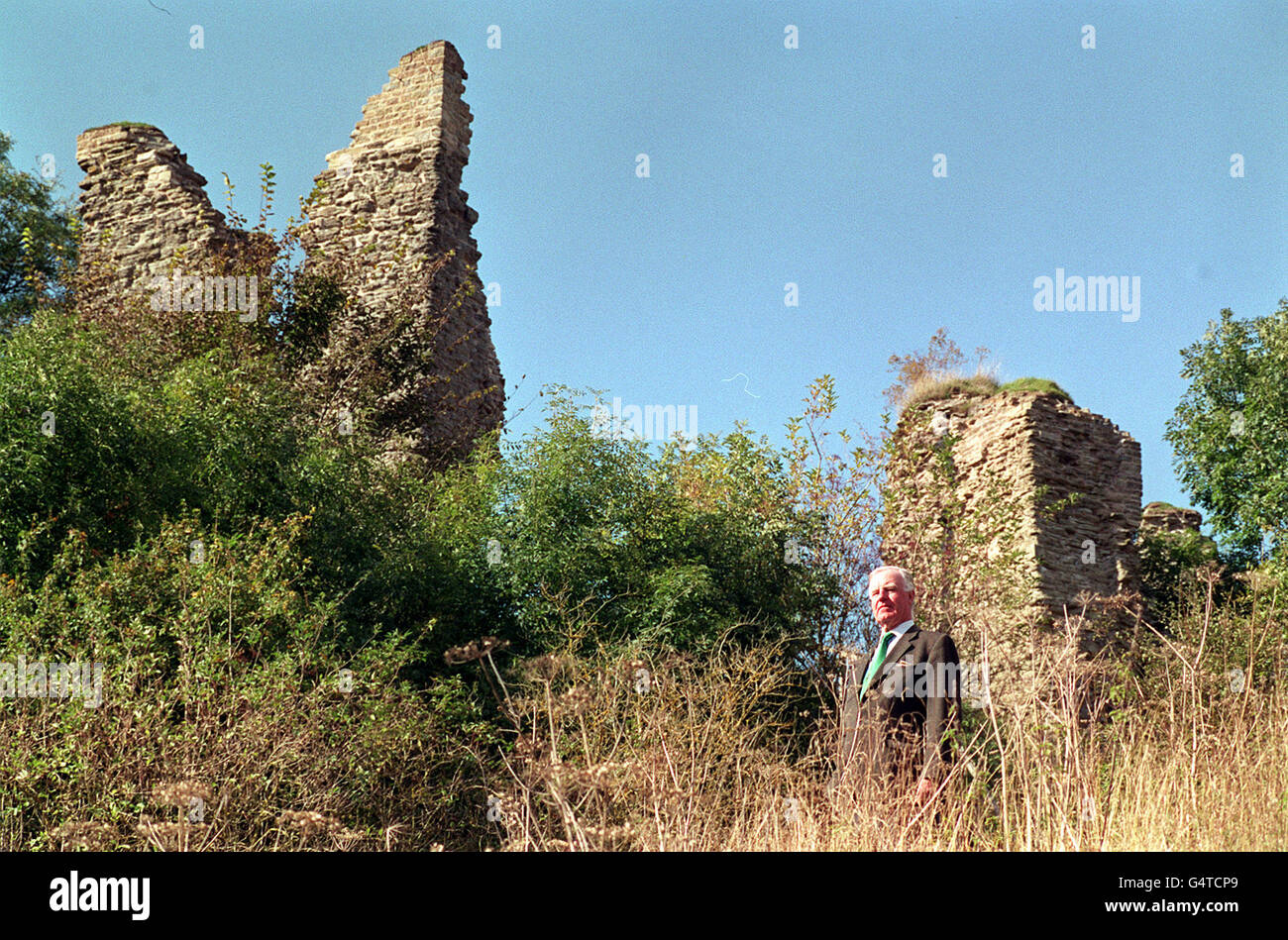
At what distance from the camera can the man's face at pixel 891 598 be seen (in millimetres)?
5672

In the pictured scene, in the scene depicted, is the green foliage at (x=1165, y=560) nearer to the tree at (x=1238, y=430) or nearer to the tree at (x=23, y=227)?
the tree at (x=1238, y=430)

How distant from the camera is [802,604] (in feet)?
32.6

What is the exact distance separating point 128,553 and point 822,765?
16.5 ft

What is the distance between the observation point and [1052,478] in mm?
13898

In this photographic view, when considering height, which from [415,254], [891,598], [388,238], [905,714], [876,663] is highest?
[388,238]

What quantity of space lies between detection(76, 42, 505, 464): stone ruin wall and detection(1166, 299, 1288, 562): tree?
12.9 m

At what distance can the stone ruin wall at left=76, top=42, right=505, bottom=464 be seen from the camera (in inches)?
514

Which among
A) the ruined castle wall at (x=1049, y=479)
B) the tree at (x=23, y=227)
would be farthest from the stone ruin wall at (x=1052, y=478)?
the tree at (x=23, y=227)

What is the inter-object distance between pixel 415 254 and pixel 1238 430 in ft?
48.8

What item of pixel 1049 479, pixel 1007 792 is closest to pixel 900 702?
pixel 1007 792

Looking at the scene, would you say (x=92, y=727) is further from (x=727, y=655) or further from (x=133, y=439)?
(x=727, y=655)

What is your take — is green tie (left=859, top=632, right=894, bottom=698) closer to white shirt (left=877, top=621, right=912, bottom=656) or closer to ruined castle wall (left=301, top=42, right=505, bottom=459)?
white shirt (left=877, top=621, right=912, bottom=656)

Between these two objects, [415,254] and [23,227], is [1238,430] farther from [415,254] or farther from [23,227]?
[23,227]
